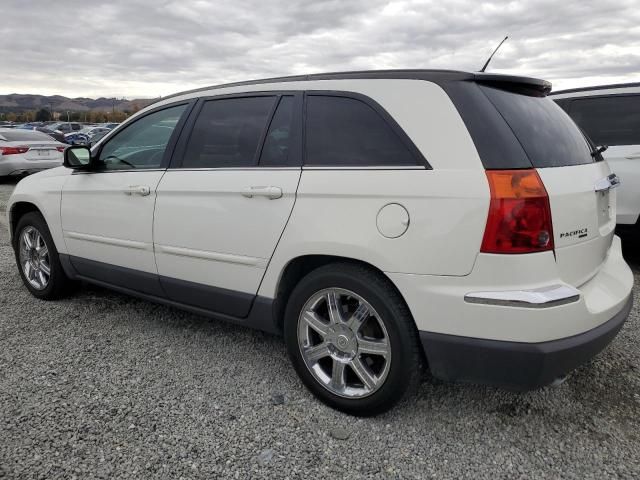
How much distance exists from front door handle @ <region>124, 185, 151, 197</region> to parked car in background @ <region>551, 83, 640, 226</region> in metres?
4.17

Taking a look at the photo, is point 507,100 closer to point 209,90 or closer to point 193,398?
point 209,90

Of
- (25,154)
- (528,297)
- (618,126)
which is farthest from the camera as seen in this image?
(25,154)

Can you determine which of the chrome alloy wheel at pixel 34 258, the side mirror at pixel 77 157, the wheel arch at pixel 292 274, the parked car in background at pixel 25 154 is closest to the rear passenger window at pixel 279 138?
the wheel arch at pixel 292 274

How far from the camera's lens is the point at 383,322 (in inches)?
95.0

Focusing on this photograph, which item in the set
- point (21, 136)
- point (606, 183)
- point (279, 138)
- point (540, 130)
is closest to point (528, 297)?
point (540, 130)

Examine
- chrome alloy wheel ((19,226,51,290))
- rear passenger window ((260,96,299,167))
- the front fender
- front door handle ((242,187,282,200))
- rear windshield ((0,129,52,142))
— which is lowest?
chrome alloy wheel ((19,226,51,290))

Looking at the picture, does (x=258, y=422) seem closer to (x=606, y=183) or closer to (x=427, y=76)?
(x=427, y=76)

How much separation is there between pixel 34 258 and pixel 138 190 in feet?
5.78

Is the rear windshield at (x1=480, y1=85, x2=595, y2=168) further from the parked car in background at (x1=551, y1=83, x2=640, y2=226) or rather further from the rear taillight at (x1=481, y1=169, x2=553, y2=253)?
the parked car in background at (x1=551, y1=83, x2=640, y2=226)

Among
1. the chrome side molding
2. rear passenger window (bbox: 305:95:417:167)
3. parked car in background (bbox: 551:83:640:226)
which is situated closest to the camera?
the chrome side molding

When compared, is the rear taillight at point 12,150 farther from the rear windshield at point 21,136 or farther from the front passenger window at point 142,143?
the front passenger window at point 142,143

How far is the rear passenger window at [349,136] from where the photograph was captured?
2428 mm

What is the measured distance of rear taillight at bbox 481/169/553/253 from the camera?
2119 millimetres

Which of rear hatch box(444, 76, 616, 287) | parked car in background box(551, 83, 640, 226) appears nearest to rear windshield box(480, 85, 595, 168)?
rear hatch box(444, 76, 616, 287)
